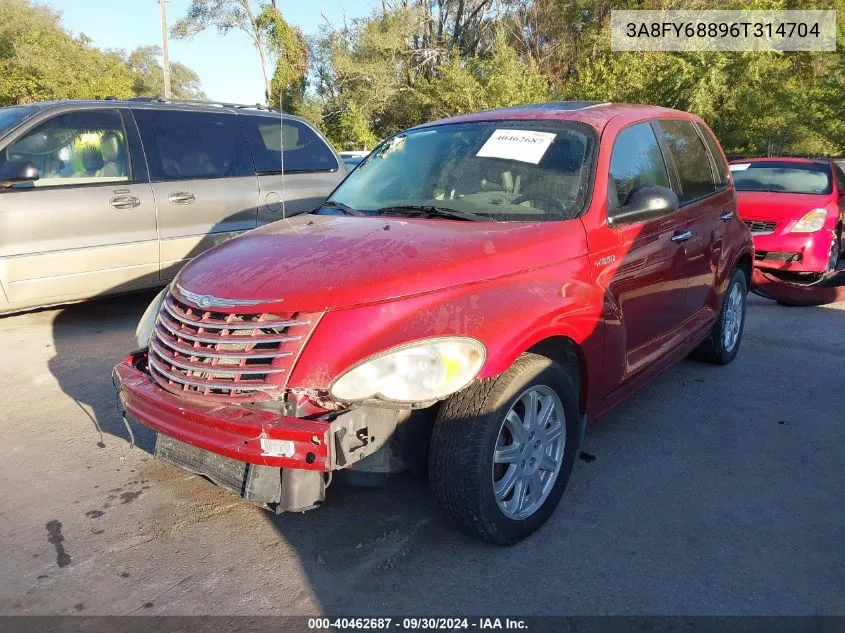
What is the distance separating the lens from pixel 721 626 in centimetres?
234

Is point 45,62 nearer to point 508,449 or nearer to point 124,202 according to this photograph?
point 124,202

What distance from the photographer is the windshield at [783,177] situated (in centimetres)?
832

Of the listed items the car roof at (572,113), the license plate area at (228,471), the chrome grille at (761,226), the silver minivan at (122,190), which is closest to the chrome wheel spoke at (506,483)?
the license plate area at (228,471)

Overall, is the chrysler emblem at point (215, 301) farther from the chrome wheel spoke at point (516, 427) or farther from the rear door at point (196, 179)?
the rear door at point (196, 179)

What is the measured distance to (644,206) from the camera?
3293 millimetres

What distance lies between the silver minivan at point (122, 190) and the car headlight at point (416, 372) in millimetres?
3221

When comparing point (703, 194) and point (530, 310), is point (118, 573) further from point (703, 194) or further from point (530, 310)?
point (703, 194)

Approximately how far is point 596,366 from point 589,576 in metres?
0.93

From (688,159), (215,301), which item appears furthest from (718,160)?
(215,301)

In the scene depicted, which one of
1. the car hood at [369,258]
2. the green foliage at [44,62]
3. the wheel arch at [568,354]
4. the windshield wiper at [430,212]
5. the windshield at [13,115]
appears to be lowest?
the wheel arch at [568,354]

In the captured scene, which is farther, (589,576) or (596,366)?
(596,366)

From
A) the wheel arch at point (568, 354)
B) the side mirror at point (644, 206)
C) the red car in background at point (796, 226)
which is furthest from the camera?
the red car in background at point (796, 226)

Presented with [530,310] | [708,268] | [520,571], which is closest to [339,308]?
[530,310]

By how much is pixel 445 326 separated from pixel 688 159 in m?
2.65
